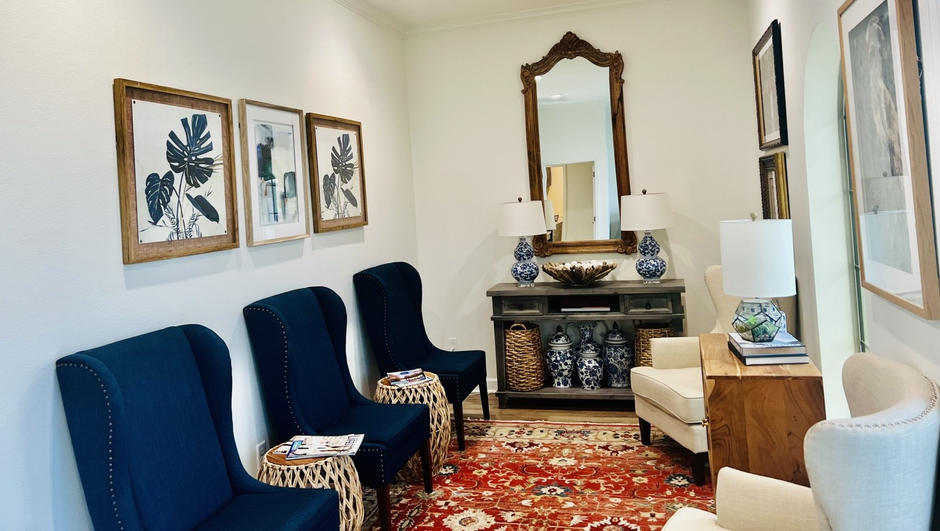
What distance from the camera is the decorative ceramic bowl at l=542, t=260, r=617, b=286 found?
4477mm

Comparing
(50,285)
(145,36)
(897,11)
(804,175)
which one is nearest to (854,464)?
(897,11)

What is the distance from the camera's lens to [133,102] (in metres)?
2.33

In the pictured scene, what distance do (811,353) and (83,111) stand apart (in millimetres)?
3179

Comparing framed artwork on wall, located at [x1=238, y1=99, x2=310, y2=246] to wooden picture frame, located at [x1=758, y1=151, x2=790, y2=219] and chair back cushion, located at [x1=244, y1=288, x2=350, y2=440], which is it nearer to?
chair back cushion, located at [x1=244, y1=288, x2=350, y2=440]

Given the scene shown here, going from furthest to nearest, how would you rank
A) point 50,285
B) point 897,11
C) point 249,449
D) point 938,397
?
1. point 249,449
2. point 50,285
3. point 897,11
4. point 938,397

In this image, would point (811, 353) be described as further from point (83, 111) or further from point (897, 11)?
point (83, 111)

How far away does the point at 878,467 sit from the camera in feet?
4.35

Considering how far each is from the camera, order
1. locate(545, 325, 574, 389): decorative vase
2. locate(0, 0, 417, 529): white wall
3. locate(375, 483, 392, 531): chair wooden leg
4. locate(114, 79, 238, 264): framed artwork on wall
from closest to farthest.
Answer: locate(0, 0, 417, 529): white wall, locate(114, 79, 238, 264): framed artwork on wall, locate(375, 483, 392, 531): chair wooden leg, locate(545, 325, 574, 389): decorative vase

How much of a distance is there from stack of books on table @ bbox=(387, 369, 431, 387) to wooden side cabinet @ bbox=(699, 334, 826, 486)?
1.59 metres

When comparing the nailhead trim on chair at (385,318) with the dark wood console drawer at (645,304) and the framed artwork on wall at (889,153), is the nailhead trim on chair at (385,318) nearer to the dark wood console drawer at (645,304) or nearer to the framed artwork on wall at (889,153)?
the dark wood console drawer at (645,304)

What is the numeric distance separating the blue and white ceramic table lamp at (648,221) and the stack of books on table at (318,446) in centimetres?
249

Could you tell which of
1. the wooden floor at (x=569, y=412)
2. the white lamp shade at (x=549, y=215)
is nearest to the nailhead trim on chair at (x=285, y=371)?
the wooden floor at (x=569, y=412)

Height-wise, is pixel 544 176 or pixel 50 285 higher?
pixel 544 176

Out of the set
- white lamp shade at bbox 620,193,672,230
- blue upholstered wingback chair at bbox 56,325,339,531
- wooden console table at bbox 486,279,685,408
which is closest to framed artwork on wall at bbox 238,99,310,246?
blue upholstered wingback chair at bbox 56,325,339,531
